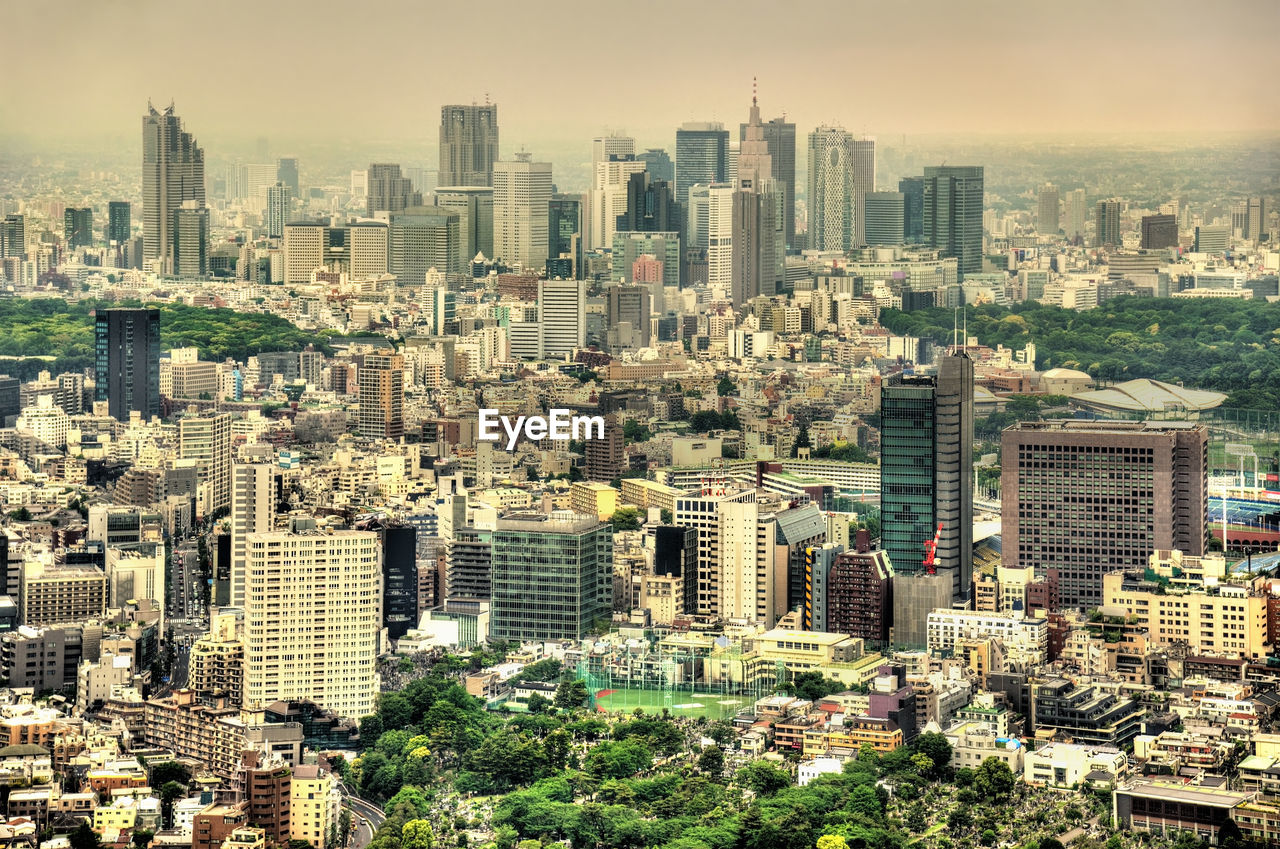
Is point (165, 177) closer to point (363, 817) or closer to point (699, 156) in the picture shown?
point (699, 156)

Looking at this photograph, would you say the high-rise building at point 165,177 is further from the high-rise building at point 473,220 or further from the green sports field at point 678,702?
the green sports field at point 678,702

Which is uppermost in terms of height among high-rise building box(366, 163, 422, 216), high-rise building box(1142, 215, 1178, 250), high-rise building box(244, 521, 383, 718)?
high-rise building box(366, 163, 422, 216)

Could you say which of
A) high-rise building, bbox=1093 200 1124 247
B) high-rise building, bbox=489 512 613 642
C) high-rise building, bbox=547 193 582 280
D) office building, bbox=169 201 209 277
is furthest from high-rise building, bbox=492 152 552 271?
high-rise building, bbox=489 512 613 642

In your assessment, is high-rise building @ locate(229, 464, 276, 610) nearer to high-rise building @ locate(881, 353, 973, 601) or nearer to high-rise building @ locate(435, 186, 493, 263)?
high-rise building @ locate(881, 353, 973, 601)

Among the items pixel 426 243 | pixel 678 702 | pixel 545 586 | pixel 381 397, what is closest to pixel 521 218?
pixel 426 243

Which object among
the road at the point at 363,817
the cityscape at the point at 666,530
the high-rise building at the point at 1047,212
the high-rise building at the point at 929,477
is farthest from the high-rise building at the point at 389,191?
the road at the point at 363,817

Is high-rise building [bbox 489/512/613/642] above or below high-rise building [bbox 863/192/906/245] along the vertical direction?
below
